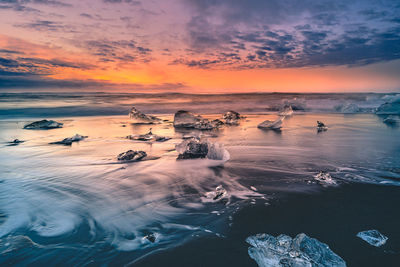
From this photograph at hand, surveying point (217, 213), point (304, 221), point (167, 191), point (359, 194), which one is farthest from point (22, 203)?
point (359, 194)

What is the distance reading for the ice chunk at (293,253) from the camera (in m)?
1.38

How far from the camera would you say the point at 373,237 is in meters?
1.60

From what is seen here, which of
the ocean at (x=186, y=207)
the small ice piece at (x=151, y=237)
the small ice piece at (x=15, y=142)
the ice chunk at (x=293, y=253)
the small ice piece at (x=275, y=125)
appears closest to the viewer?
the ice chunk at (x=293, y=253)

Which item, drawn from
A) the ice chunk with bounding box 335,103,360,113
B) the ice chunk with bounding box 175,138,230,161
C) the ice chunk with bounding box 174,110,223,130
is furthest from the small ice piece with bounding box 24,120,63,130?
the ice chunk with bounding box 335,103,360,113

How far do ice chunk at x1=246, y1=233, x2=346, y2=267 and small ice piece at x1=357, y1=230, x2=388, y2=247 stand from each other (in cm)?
38

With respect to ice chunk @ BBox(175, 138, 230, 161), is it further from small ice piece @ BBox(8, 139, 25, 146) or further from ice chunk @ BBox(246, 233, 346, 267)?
small ice piece @ BBox(8, 139, 25, 146)

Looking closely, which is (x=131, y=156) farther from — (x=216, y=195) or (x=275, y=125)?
(x=275, y=125)

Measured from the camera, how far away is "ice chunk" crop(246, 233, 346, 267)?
54.1 inches

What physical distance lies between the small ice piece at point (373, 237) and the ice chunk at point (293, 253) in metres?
0.38

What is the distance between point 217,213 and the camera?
80.9 inches

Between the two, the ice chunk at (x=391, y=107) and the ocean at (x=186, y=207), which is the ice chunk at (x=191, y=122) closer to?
the ocean at (x=186, y=207)

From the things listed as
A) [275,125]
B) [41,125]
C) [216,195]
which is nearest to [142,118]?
[41,125]

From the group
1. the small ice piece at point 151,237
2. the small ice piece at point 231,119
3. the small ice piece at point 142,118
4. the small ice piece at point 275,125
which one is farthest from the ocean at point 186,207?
the small ice piece at point 142,118

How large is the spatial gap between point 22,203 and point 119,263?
1631mm
